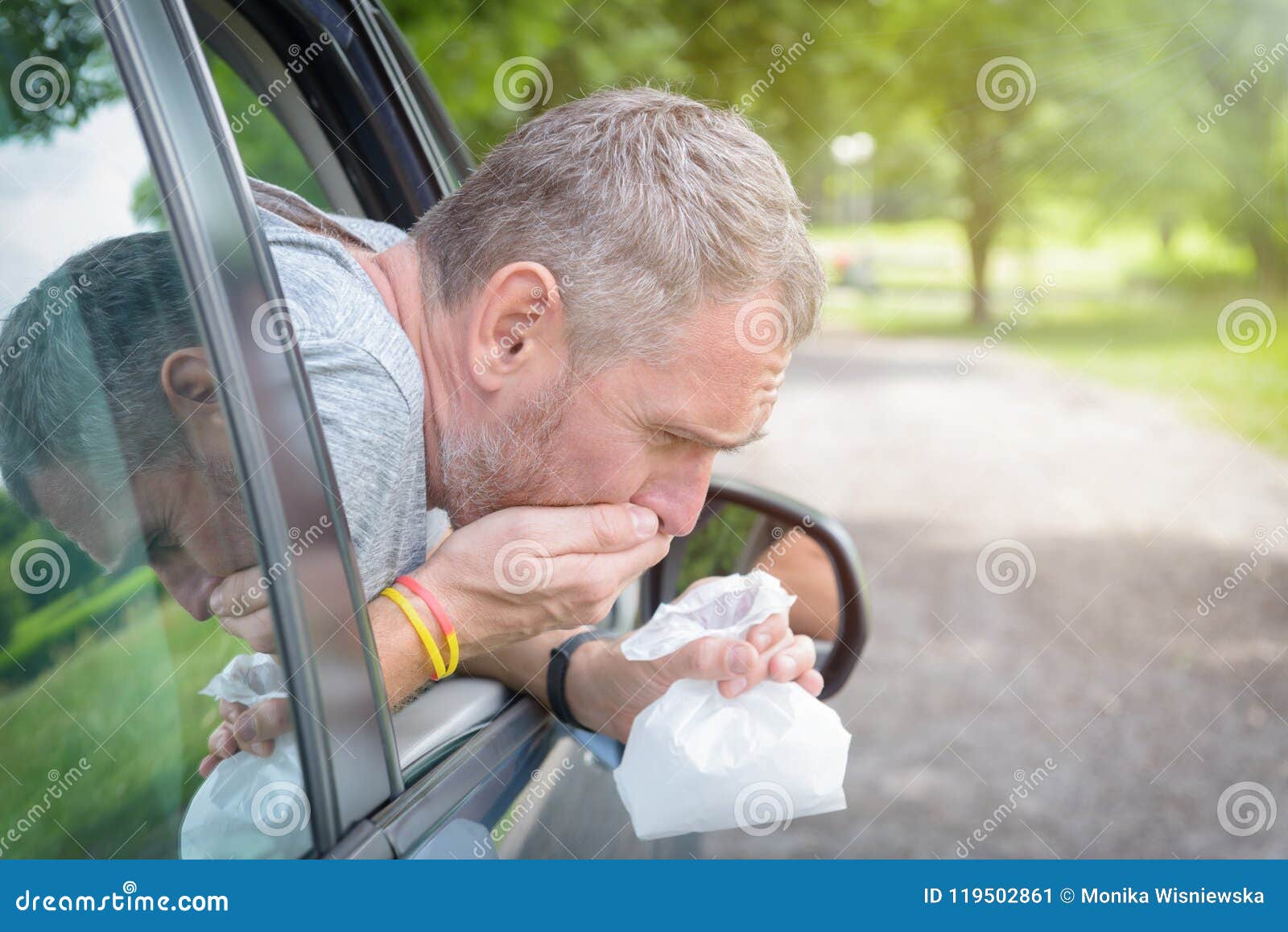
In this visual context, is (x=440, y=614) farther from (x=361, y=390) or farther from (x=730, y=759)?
(x=730, y=759)

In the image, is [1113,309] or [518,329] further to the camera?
→ [1113,309]

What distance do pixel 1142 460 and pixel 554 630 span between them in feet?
33.9

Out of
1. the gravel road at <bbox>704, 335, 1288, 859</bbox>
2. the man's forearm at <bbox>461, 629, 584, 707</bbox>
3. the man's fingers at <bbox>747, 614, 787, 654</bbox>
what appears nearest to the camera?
the man's fingers at <bbox>747, 614, 787, 654</bbox>

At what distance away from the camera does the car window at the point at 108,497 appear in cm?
104

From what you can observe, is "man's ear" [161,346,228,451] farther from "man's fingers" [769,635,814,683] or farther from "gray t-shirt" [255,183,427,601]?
"man's fingers" [769,635,814,683]

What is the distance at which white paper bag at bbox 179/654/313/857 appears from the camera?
1195 millimetres

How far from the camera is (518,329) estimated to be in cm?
184

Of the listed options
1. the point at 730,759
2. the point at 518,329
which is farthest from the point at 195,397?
the point at 730,759

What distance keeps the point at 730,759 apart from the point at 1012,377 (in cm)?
1680

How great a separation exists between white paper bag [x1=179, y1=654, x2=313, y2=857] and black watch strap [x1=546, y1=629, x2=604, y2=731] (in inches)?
30.2

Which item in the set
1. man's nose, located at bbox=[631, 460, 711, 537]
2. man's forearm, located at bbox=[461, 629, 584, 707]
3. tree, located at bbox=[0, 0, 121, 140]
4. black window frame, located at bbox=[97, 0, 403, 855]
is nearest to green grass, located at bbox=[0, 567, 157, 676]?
black window frame, located at bbox=[97, 0, 403, 855]

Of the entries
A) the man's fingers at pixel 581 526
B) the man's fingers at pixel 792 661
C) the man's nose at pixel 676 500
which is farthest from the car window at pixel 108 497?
the man's nose at pixel 676 500

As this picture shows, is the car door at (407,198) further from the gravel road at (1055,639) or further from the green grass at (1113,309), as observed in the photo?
the green grass at (1113,309)

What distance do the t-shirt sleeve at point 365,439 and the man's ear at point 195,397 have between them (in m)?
0.26
